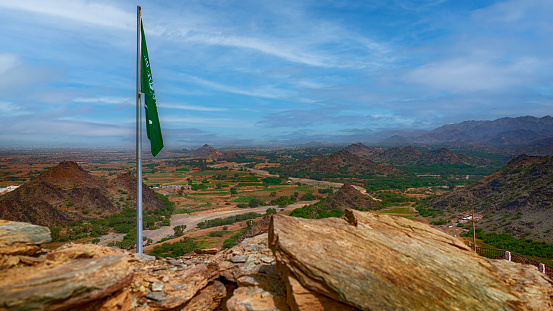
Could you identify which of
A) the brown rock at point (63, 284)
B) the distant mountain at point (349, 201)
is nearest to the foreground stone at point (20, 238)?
the brown rock at point (63, 284)

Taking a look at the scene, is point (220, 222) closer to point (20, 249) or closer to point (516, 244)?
point (516, 244)

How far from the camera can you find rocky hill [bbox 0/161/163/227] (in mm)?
42650

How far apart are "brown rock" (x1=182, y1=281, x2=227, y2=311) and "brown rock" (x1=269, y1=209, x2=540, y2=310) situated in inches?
80.8

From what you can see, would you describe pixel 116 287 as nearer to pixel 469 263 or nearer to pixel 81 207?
pixel 469 263

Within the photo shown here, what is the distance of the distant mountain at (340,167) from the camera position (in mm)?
136125

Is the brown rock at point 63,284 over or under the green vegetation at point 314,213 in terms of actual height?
over

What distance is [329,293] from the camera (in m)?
7.13

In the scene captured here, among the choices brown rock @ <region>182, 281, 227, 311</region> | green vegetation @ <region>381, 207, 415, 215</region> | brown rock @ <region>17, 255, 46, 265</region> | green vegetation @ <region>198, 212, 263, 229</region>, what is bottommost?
green vegetation @ <region>198, 212, 263, 229</region>

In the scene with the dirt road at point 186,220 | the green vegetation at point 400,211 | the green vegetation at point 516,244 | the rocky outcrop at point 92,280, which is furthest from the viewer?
the green vegetation at point 400,211

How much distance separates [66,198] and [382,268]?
61076 mm

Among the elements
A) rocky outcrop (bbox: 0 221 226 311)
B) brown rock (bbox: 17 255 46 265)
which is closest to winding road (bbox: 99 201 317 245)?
rocky outcrop (bbox: 0 221 226 311)

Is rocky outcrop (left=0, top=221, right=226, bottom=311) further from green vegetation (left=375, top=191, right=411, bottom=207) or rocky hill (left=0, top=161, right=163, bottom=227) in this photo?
green vegetation (left=375, top=191, right=411, bottom=207)

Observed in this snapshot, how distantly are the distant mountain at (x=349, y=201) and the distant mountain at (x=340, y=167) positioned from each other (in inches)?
2697

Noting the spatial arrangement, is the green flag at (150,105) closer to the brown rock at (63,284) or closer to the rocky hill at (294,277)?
the rocky hill at (294,277)
